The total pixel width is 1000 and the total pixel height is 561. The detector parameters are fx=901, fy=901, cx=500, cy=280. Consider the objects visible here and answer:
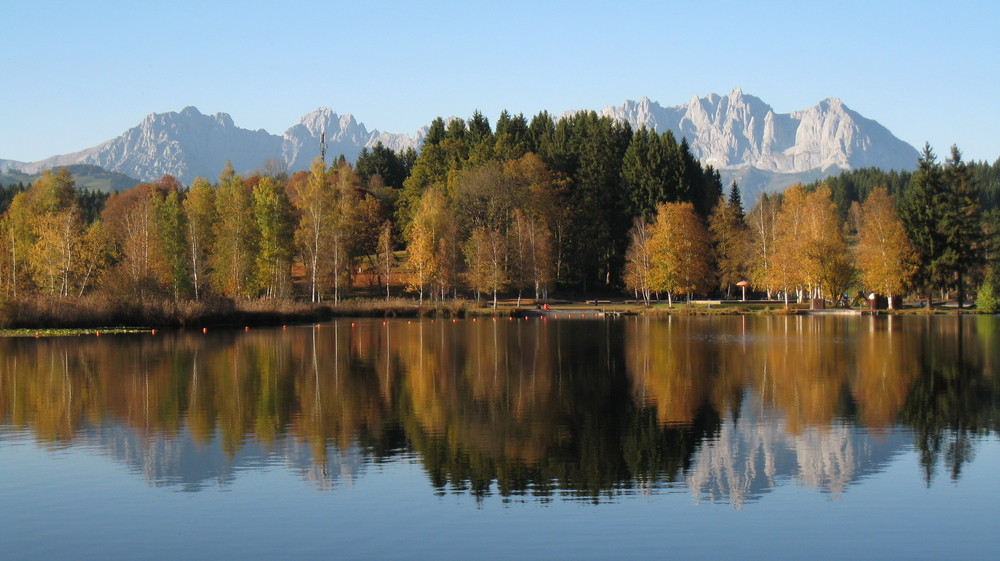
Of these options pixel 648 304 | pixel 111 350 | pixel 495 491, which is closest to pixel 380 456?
pixel 495 491

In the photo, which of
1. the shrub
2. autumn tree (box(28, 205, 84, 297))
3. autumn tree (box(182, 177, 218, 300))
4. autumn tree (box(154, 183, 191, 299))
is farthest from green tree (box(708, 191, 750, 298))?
autumn tree (box(28, 205, 84, 297))

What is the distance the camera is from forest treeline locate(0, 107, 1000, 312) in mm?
73500

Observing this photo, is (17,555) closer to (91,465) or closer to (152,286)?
(91,465)

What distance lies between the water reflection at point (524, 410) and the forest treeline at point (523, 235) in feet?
Result: 102

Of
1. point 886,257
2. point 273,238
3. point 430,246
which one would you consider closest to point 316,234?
point 273,238

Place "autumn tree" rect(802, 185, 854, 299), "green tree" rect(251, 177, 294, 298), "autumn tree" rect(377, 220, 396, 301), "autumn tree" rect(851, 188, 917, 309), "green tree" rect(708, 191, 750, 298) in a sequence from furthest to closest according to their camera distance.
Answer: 1. "green tree" rect(708, 191, 750, 298)
2. "autumn tree" rect(377, 220, 396, 301)
3. "autumn tree" rect(802, 185, 854, 299)
4. "autumn tree" rect(851, 188, 917, 309)
5. "green tree" rect(251, 177, 294, 298)

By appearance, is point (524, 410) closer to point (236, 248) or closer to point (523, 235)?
point (236, 248)

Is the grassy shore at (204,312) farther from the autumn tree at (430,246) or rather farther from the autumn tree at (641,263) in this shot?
the autumn tree at (430,246)

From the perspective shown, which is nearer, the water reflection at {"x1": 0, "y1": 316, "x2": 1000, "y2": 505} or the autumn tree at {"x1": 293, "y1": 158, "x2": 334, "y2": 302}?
the water reflection at {"x1": 0, "y1": 316, "x2": 1000, "y2": 505}

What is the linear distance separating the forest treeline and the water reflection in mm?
31115

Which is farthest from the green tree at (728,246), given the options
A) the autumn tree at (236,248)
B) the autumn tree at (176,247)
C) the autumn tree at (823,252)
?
the autumn tree at (176,247)

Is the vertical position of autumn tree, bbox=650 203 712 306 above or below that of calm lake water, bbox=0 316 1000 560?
above

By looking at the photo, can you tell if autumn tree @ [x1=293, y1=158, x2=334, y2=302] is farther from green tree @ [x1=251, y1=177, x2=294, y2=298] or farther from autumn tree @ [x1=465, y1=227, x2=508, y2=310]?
autumn tree @ [x1=465, y1=227, x2=508, y2=310]

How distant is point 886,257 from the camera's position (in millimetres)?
77562
